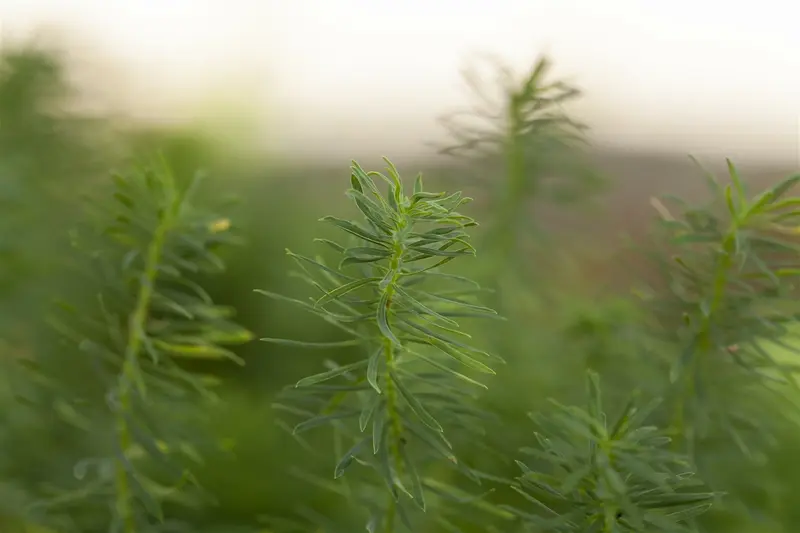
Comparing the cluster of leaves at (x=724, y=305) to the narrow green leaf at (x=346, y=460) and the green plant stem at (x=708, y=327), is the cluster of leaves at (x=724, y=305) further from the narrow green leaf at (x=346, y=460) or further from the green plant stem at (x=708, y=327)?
the narrow green leaf at (x=346, y=460)

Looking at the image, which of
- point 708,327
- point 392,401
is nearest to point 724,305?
point 708,327

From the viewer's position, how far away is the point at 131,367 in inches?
9.5

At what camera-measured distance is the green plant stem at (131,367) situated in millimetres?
241

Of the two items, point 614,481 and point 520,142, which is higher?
point 520,142

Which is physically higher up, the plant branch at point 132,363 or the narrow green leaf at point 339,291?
the narrow green leaf at point 339,291

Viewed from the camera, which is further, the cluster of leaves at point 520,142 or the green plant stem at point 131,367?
the cluster of leaves at point 520,142

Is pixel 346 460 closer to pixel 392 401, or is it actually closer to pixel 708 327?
pixel 392 401

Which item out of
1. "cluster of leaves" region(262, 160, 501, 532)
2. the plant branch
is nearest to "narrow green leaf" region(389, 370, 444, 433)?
"cluster of leaves" region(262, 160, 501, 532)

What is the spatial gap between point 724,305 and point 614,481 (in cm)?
11

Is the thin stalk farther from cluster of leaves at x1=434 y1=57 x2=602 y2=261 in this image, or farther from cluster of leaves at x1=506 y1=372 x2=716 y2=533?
cluster of leaves at x1=434 y1=57 x2=602 y2=261

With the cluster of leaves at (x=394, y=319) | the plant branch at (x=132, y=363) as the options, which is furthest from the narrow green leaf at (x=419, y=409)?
the plant branch at (x=132, y=363)

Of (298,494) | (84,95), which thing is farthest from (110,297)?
(84,95)

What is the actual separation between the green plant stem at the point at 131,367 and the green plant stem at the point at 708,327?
19 centimetres

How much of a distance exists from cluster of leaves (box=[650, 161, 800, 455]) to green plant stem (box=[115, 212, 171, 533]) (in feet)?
0.57
